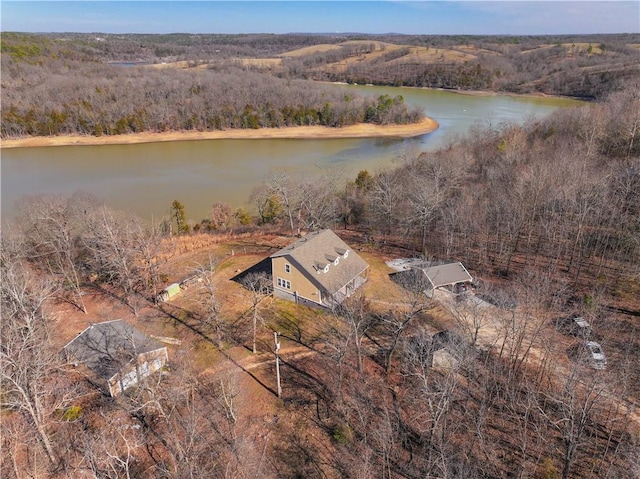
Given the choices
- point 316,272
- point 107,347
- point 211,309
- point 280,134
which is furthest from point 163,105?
point 107,347

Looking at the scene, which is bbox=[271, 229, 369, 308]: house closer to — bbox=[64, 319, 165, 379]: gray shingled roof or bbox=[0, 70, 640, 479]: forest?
bbox=[0, 70, 640, 479]: forest

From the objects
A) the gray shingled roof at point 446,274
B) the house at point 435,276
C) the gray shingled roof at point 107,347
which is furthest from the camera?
the gray shingled roof at point 446,274

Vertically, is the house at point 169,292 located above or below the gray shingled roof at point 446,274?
below

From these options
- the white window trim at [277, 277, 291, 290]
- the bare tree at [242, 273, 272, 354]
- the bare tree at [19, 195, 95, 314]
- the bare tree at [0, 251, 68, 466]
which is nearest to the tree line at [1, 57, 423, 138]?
the bare tree at [19, 195, 95, 314]

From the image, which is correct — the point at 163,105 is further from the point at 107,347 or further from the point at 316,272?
the point at 107,347

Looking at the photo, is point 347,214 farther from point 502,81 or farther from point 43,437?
point 502,81

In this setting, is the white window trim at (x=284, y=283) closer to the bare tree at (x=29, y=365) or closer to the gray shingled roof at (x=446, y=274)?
the gray shingled roof at (x=446, y=274)

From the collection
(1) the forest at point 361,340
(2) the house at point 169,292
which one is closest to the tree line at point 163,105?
(1) the forest at point 361,340
